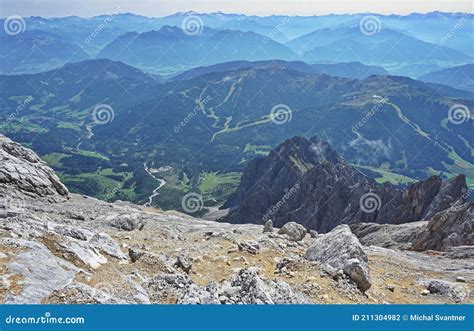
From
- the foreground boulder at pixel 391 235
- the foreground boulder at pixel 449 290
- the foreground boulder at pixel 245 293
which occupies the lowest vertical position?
the foreground boulder at pixel 391 235

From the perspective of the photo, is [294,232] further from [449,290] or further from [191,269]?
[191,269]

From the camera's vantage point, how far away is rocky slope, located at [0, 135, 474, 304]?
923 inches

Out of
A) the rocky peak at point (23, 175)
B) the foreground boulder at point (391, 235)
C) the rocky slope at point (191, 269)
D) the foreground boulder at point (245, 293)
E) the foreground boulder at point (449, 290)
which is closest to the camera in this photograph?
the rocky slope at point (191, 269)

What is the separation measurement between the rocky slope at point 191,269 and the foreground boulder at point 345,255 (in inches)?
2.9

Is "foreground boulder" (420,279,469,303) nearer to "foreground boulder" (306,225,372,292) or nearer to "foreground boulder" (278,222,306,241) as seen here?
"foreground boulder" (306,225,372,292)

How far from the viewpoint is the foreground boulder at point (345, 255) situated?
29469 mm

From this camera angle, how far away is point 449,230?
70188 millimetres

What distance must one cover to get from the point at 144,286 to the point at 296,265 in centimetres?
1108

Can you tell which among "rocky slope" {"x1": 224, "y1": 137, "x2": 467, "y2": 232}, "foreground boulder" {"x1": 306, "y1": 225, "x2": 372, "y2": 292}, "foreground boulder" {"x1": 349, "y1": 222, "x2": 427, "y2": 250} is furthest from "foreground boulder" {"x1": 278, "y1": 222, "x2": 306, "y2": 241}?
"rocky slope" {"x1": 224, "y1": 137, "x2": 467, "y2": 232}

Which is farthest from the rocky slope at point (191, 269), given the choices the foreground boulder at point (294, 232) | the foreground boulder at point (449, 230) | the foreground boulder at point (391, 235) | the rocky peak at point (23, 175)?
the foreground boulder at point (391, 235)

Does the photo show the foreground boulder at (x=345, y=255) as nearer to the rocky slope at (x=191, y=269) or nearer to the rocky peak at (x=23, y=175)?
the rocky slope at (x=191, y=269)

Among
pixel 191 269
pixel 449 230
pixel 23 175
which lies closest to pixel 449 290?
pixel 191 269

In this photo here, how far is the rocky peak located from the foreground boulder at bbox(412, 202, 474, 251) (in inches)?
2170
